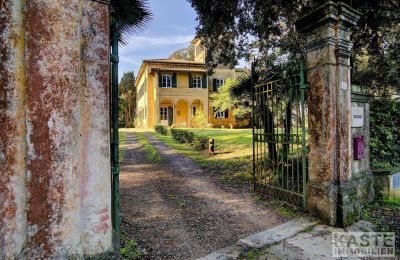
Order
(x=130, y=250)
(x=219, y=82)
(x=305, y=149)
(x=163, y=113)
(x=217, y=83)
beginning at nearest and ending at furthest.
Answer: (x=130, y=250), (x=305, y=149), (x=163, y=113), (x=217, y=83), (x=219, y=82)

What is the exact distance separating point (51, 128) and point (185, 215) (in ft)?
9.84

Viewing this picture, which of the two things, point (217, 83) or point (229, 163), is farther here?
point (217, 83)

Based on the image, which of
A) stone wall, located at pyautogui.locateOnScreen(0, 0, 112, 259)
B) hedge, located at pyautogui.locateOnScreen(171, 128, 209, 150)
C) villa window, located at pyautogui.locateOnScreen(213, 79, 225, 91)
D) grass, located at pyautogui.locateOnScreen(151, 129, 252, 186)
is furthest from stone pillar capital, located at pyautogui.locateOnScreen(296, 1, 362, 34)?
villa window, located at pyautogui.locateOnScreen(213, 79, 225, 91)

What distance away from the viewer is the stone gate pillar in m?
3.85

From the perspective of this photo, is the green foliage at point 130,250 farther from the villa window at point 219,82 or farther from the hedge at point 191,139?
the villa window at point 219,82

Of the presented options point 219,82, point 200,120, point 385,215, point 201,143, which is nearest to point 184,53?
point 219,82

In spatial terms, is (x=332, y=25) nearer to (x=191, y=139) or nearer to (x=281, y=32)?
(x=281, y=32)

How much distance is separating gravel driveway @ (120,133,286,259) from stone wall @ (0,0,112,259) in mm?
1421

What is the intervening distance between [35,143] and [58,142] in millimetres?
140

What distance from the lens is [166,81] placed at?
2741 cm

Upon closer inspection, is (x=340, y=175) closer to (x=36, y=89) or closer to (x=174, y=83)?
(x=36, y=89)

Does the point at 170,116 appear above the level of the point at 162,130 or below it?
above

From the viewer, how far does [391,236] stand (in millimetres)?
3502

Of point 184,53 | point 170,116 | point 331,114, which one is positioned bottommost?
point 331,114
